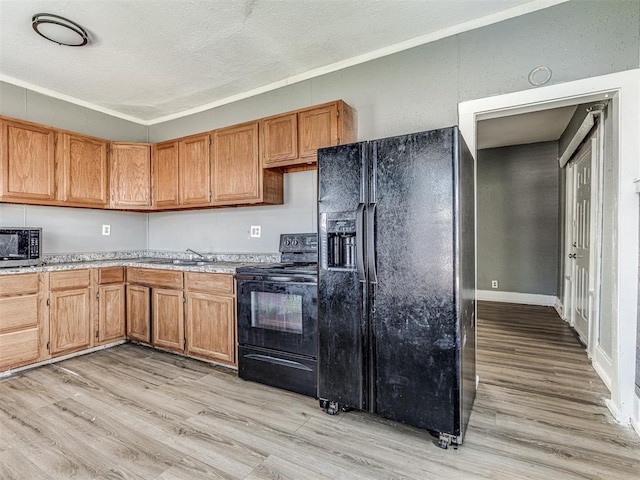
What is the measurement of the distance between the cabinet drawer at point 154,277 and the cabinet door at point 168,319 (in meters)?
0.06

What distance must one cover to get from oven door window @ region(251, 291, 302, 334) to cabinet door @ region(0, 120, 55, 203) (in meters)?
2.41

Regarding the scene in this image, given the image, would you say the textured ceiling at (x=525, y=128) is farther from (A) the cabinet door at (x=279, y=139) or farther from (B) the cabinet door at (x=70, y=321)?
(B) the cabinet door at (x=70, y=321)

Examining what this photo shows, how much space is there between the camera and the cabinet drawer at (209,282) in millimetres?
2879

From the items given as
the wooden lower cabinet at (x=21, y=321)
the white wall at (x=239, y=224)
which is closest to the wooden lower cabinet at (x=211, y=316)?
the white wall at (x=239, y=224)

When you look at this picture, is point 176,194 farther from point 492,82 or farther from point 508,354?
point 508,354

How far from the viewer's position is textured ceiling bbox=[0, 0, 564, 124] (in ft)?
7.46

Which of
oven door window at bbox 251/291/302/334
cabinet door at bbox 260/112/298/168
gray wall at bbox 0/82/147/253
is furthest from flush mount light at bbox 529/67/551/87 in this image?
gray wall at bbox 0/82/147/253

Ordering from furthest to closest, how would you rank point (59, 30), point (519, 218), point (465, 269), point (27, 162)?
point (519, 218), point (27, 162), point (59, 30), point (465, 269)

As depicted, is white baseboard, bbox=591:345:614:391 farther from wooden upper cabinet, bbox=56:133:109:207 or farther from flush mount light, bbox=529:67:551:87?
wooden upper cabinet, bbox=56:133:109:207

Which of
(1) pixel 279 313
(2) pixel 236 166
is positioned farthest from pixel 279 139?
(1) pixel 279 313

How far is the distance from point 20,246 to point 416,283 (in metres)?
3.43

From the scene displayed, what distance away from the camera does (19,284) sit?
9.40 feet

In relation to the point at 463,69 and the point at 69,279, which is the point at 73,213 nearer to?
the point at 69,279

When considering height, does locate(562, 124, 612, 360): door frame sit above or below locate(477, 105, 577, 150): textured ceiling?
below
